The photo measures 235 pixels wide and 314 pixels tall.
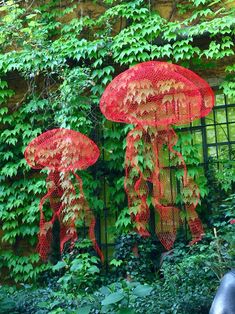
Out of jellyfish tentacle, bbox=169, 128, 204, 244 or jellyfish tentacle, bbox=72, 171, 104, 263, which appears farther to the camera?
jellyfish tentacle, bbox=72, 171, 104, 263

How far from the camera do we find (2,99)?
8.10m

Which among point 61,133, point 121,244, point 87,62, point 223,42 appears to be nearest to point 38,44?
point 87,62

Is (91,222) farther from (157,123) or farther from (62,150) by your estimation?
(157,123)

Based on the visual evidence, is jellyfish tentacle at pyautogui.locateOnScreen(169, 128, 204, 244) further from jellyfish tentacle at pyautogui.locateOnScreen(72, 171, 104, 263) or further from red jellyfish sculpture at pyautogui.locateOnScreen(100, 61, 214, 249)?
jellyfish tentacle at pyautogui.locateOnScreen(72, 171, 104, 263)

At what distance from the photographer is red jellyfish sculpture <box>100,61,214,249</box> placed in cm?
586

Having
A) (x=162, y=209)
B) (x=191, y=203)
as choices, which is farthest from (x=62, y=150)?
(x=191, y=203)

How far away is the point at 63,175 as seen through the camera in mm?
7160

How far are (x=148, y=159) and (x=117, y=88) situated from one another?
5.77 feet

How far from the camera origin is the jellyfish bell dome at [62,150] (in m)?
6.69

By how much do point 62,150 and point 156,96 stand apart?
1.48 m

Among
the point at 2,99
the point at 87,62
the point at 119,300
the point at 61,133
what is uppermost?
the point at 87,62

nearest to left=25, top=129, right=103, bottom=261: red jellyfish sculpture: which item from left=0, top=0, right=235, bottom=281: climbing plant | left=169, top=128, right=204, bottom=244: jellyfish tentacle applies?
left=0, top=0, right=235, bottom=281: climbing plant

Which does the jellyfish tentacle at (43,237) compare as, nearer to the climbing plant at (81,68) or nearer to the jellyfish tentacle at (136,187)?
the climbing plant at (81,68)

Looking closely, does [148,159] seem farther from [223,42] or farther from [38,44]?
[38,44]
